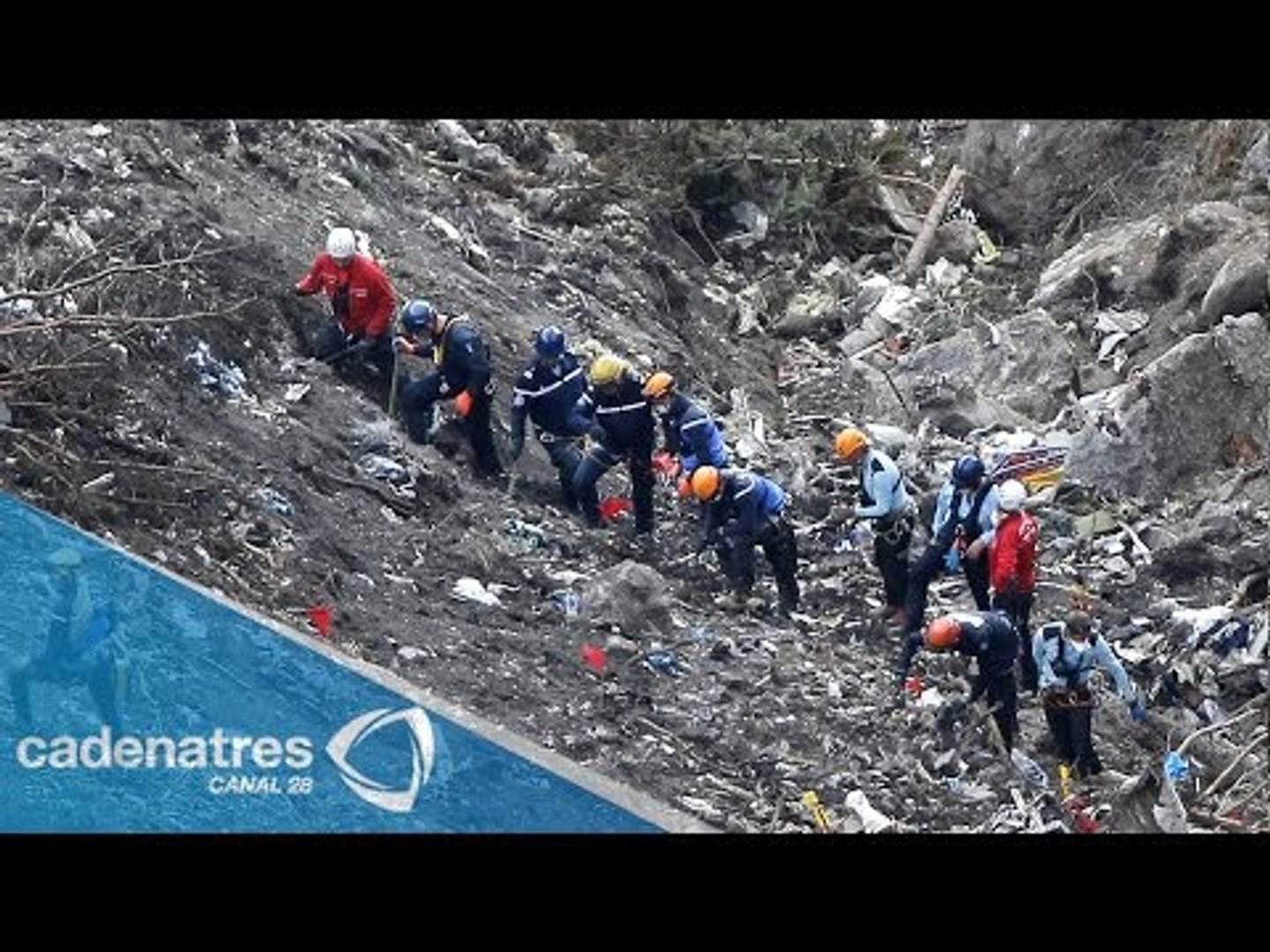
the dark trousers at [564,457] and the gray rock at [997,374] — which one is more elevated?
the gray rock at [997,374]

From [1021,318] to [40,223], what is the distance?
6543 millimetres

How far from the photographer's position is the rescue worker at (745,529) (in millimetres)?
17391

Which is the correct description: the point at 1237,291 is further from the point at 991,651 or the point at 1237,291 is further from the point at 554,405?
the point at 554,405

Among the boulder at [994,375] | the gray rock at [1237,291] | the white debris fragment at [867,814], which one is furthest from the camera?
the gray rock at [1237,291]

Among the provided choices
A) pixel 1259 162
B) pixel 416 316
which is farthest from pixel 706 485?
pixel 1259 162

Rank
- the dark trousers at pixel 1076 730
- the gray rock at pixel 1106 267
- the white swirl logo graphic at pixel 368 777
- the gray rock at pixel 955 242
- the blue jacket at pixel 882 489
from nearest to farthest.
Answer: the white swirl logo graphic at pixel 368 777
the dark trousers at pixel 1076 730
the blue jacket at pixel 882 489
the gray rock at pixel 1106 267
the gray rock at pixel 955 242

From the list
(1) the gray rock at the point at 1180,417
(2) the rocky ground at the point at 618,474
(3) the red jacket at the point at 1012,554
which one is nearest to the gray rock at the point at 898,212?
(2) the rocky ground at the point at 618,474

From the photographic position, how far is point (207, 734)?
51.6ft

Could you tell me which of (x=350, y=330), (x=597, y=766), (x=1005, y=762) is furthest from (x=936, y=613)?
(x=350, y=330)

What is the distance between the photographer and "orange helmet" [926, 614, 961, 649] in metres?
16.6

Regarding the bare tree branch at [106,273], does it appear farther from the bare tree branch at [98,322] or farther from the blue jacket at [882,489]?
the blue jacket at [882,489]

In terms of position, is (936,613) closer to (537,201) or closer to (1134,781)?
(1134,781)

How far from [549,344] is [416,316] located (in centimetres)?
77

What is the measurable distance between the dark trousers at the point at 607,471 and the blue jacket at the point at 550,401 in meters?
0.25
